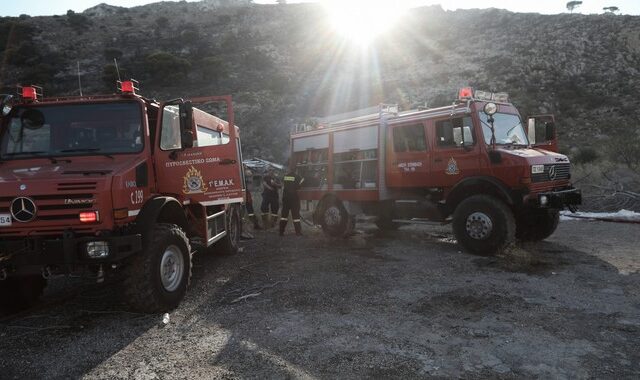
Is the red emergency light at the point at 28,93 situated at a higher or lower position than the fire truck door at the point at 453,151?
higher

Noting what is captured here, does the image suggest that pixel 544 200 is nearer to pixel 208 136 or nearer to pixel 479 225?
pixel 479 225

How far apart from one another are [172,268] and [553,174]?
6295 millimetres

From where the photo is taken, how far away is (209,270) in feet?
22.6

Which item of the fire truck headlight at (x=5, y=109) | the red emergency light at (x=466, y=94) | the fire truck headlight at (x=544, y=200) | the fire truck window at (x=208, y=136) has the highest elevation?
the red emergency light at (x=466, y=94)

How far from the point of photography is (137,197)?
4.75 metres

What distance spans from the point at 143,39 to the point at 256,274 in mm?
53620

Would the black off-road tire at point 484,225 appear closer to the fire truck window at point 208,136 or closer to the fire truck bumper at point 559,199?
the fire truck bumper at point 559,199

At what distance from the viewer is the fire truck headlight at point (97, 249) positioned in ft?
13.5

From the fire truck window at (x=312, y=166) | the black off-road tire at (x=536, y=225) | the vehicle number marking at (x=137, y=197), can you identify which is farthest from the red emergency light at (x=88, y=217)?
the black off-road tire at (x=536, y=225)

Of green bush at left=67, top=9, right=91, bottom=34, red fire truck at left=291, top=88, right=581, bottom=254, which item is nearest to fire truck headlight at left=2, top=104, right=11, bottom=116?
red fire truck at left=291, top=88, right=581, bottom=254

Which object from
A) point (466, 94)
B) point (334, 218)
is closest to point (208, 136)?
point (334, 218)

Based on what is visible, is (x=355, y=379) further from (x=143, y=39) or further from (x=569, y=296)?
(x=143, y=39)

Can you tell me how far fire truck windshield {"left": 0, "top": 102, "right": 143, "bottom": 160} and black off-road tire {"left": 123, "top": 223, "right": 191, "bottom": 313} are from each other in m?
1.14

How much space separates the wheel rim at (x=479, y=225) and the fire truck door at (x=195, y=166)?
388 cm
